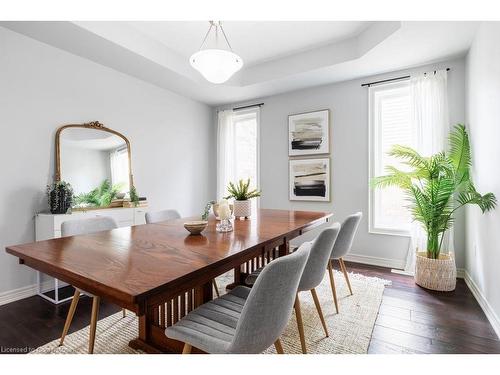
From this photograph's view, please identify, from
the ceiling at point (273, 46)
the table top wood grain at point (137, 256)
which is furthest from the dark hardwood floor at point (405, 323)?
the ceiling at point (273, 46)

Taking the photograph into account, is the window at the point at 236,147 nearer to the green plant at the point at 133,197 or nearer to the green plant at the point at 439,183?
the green plant at the point at 133,197

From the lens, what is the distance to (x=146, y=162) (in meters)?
3.73

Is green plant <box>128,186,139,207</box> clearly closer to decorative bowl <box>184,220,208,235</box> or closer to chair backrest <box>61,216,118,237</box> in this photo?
chair backrest <box>61,216,118,237</box>

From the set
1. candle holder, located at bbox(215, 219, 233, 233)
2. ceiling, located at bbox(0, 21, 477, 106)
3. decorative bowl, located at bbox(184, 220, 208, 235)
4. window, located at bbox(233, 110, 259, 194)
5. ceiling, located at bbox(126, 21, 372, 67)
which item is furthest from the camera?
window, located at bbox(233, 110, 259, 194)

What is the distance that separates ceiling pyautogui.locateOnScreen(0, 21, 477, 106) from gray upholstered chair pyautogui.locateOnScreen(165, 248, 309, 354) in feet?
8.38

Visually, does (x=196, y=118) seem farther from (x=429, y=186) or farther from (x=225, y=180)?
(x=429, y=186)

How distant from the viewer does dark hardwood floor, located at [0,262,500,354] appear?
1.74 meters

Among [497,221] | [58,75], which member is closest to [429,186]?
[497,221]

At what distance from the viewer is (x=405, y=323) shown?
2.03 m

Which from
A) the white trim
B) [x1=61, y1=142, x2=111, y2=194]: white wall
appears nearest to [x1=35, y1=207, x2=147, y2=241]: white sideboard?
[x1=61, y1=142, x2=111, y2=194]: white wall

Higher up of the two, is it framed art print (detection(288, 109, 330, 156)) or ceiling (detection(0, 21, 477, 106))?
ceiling (detection(0, 21, 477, 106))

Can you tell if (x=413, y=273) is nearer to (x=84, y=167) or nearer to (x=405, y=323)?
(x=405, y=323)

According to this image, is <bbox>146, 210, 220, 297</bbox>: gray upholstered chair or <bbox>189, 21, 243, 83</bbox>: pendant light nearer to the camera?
<bbox>189, 21, 243, 83</bbox>: pendant light
